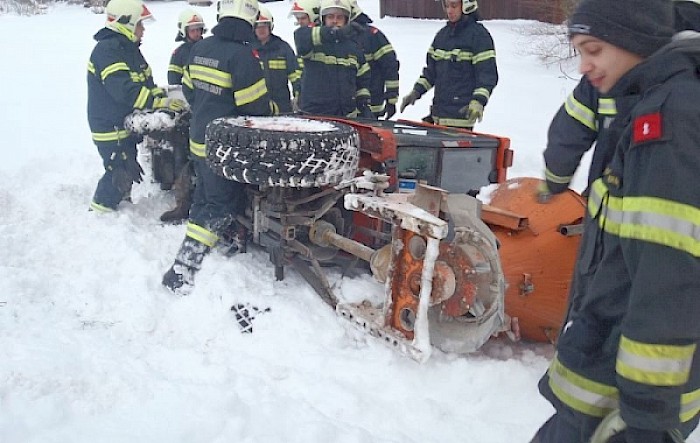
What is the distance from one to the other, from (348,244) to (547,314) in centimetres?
115

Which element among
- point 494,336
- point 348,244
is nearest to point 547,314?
point 494,336

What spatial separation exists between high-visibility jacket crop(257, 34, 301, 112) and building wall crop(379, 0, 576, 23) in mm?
7374

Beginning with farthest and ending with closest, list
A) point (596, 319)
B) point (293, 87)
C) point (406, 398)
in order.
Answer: point (293, 87)
point (406, 398)
point (596, 319)

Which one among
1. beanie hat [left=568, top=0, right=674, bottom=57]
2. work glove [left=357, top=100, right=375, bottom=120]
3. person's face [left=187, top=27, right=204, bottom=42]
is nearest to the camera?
beanie hat [left=568, top=0, right=674, bottom=57]

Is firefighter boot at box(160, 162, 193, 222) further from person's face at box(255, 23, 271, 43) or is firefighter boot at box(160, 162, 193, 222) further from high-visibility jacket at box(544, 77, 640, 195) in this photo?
high-visibility jacket at box(544, 77, 640, 195)

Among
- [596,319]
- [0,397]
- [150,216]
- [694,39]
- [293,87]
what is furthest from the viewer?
[293,87]

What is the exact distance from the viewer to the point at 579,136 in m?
2.10

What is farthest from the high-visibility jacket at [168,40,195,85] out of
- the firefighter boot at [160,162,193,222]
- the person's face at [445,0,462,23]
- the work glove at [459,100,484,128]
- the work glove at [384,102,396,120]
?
the work glove at [459,100,484,128]

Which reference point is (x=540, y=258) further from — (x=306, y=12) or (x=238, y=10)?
(x=306, y=12)

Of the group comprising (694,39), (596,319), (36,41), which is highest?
(694,39)

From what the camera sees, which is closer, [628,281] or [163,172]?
[628,281]

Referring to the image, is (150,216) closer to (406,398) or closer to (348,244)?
(348,244)

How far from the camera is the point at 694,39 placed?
1.55 m

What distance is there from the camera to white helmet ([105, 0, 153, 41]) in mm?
5496
